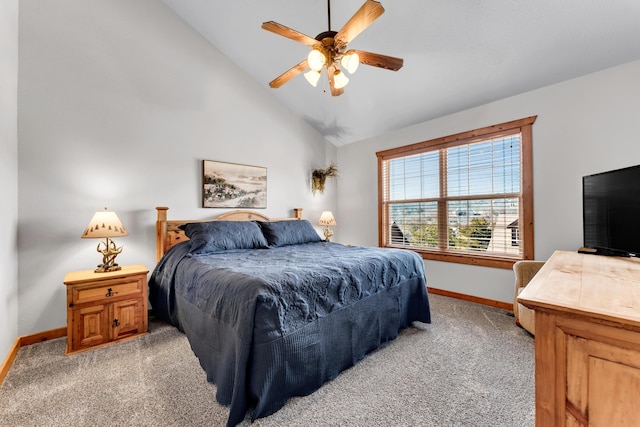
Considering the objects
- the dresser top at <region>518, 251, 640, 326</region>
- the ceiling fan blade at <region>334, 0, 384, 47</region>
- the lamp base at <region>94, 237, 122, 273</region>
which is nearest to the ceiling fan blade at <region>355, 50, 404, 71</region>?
the ceiling fan blade at <region>334, 0, 384, 47</region>

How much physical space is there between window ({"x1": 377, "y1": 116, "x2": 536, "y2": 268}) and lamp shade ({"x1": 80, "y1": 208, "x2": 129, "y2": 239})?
3499 millimetres

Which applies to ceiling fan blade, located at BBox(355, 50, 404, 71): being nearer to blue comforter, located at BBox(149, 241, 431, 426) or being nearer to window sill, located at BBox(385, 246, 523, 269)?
blue comforter, located at BBox(149, 241, 431, 426)

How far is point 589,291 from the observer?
97 cm

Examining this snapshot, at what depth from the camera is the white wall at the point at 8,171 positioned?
6.57ft

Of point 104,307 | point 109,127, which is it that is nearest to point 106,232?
point 104,307

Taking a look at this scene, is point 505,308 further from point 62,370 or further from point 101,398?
point 62,370

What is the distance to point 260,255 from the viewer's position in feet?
8.64

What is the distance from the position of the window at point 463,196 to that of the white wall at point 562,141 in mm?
105

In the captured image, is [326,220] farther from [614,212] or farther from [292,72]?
[614,212]

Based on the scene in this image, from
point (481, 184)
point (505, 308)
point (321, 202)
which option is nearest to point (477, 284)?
point (505, 308)

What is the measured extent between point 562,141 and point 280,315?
333cm

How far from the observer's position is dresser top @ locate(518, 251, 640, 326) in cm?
78

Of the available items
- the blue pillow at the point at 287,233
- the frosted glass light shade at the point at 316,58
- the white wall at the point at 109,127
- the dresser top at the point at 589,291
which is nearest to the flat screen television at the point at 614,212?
the dresser top at the point at 589,291

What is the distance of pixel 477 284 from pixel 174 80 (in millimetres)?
4533
